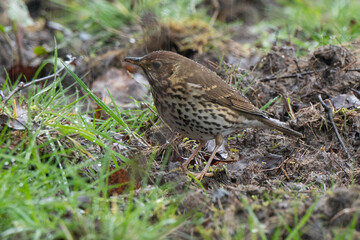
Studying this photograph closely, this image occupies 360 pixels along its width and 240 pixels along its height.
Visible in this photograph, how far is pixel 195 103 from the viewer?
451cm

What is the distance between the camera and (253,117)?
4891mm

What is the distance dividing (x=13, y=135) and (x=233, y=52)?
4.30 m

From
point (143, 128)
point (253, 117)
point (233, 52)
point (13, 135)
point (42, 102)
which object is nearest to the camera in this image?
point (13, 135)

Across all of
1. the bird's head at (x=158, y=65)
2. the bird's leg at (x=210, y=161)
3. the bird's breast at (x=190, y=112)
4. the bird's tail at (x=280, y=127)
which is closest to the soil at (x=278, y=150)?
the bird's leg at (x=210, y=161)

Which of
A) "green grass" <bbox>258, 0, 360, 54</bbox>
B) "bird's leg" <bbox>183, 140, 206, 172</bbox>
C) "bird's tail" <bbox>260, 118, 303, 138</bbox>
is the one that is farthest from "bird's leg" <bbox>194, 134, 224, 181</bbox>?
"green grass" <bbox>258, 0, 360, 54</bbox>

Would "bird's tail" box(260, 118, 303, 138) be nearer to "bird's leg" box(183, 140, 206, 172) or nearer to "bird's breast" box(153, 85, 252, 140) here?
"bird's breast" box(153, 85, 252, 140)

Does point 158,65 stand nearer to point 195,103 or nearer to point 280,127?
point 195,103

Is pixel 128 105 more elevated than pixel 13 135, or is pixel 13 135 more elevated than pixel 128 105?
pixel 13 135

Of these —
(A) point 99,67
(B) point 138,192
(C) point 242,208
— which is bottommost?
(A) point 99,67

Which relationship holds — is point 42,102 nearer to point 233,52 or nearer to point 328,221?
point 328,221

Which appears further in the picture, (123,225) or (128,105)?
(128,105)

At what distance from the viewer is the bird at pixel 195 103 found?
447cm

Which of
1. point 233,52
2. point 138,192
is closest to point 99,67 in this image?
point 233,52

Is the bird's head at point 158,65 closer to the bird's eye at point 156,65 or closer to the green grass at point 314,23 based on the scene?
the bird's eye at point 156,65
